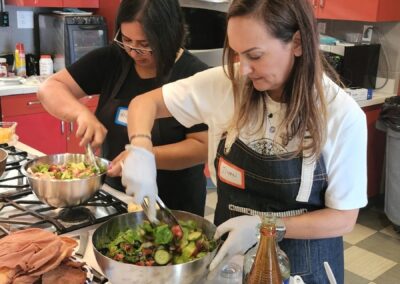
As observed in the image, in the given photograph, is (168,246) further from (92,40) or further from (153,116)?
(92,40)

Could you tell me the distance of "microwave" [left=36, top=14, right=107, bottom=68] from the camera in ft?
11.3

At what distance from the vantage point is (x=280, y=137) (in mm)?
1187

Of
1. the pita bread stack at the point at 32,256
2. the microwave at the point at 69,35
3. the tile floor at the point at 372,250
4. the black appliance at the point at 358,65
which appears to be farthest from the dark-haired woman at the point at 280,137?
the microwave at the point at 69,35

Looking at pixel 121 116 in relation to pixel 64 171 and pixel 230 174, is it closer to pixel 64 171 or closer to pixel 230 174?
pixel 64 171

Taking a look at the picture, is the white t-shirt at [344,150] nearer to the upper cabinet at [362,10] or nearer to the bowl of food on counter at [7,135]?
the bowl of food on counter at [7,135]

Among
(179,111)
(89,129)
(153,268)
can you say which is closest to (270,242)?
(153,268)

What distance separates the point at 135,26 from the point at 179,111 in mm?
319

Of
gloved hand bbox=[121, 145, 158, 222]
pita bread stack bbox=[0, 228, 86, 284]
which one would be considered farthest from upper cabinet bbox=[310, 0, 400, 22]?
pita bread stack bbox=[0, 228, 86, 284]

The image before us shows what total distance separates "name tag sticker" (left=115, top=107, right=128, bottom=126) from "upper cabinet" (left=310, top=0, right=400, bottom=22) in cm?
190

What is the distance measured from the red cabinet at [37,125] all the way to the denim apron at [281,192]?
2045 mm

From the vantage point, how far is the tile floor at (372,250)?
8.45 feet

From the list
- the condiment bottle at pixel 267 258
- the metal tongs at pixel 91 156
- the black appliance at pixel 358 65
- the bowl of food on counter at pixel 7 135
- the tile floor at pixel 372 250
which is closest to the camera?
the condiment bottle at pixel 267 258

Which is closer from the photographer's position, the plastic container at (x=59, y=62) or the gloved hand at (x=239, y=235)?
the gloved hand at (x=239, y=235)

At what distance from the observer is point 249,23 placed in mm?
1056
